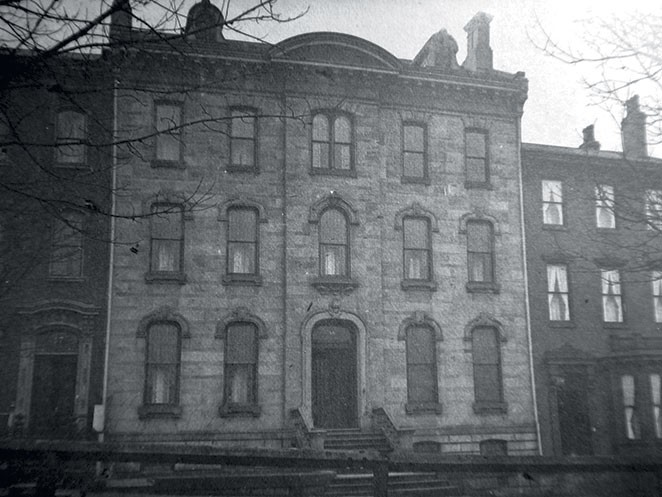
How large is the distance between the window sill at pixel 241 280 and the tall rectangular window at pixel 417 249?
482 centimetres

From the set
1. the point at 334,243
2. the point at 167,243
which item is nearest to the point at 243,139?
the point at 167,243

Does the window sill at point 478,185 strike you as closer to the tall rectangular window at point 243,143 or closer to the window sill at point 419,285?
the window sill at point 419,285

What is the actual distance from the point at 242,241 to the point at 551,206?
11.3 m

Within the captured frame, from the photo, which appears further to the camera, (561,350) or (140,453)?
(561,350)

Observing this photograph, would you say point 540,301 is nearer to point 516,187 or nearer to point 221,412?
point 516,187

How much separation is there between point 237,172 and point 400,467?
1529 centimetres

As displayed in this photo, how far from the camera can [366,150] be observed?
20234 mm

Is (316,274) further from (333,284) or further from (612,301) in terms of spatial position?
(612,301)

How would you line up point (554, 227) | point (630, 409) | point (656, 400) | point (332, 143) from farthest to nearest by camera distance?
point (554, 227)
point (656, 400)
point (630, 409)
point (332, 143)

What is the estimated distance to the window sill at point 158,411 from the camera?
1755 cm

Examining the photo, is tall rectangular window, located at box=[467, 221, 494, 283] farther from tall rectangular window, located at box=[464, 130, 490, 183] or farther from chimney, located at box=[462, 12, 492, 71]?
chimney, located at box=[462, 12, 492, 71]

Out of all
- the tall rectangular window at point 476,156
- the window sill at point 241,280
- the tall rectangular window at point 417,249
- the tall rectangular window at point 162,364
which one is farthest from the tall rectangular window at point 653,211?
the tall rectangular window at point 162,364

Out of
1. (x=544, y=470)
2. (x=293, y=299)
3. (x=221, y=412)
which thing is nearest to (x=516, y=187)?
(x=293, y=299)

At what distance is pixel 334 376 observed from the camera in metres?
19.2
